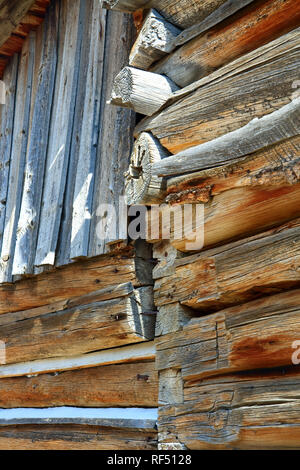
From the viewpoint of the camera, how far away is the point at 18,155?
4.87 m

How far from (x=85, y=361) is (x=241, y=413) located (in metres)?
1.41

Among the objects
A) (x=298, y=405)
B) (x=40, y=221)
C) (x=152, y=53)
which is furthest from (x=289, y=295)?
(x=40, y=221)

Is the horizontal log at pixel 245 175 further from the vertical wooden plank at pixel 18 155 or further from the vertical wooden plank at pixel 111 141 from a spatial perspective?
the vertical wooden plank at pixel 18 155

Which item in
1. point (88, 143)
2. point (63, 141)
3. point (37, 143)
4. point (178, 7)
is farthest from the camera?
point (37, 143)

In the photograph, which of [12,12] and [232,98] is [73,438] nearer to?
[232,98]

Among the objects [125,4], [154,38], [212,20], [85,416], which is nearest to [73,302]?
[85,416]

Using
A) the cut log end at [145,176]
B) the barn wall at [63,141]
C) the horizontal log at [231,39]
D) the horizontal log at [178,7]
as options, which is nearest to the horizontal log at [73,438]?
the barn wall at [63,141]

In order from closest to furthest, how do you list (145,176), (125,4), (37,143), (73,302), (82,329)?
1. (145,176)
2. (125,4)
3. (82,329)
4. (73,302)
5. (37,143)

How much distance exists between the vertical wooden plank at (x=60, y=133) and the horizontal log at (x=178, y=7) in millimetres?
1173

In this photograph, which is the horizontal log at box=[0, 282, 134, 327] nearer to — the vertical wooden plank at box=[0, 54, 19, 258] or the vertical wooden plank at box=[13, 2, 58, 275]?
the vertical wooden plank at box=[13, 2, 58, 275]

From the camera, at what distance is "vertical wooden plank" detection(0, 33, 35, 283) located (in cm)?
459

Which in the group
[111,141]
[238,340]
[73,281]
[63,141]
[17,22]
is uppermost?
[17,22]

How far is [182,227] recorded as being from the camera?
3.11m

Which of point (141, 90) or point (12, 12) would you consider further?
point (12, 12)
